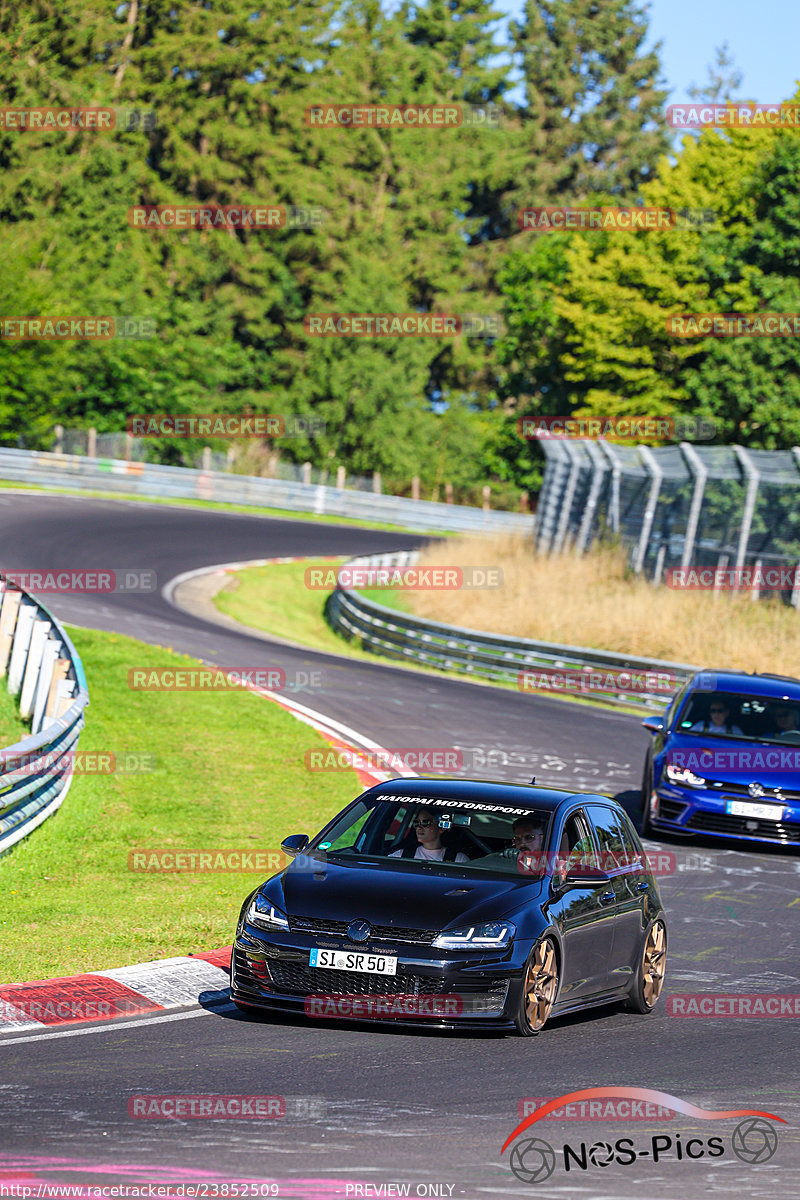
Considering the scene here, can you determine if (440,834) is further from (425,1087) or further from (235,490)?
(235,490)

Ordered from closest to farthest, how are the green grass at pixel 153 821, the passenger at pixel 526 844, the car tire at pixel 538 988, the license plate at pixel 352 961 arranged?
the license plate at pixel 352 961 < the car tire at pixel 538 988 < the passenger at pixel 526 844 < the green grass at pixel 153 821

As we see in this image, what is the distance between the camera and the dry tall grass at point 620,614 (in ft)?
90.4

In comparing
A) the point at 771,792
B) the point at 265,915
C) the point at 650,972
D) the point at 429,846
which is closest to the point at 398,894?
the point at 265,915

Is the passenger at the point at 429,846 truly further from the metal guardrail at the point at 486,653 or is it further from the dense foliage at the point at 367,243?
the dense foliage at the point at 367,243

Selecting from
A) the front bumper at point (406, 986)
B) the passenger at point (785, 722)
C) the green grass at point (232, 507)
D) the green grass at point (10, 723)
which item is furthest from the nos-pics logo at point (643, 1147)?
the green grass at point (232, 507)

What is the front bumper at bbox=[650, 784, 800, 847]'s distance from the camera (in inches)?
610

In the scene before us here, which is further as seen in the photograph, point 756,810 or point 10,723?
point 10,723

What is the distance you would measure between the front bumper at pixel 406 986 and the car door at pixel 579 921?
59 cm

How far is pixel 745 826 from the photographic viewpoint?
15.5 meters

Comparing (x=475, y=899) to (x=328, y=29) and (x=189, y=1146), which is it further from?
(x=328, y=29)

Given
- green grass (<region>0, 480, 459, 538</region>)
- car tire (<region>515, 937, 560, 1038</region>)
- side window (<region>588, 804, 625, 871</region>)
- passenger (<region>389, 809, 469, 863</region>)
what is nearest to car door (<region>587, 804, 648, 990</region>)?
side window (<region>588, 804, 625, 871</region>)

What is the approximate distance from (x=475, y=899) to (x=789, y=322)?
44324 millimetres

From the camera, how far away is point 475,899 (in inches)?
328

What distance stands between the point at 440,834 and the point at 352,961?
134cm
